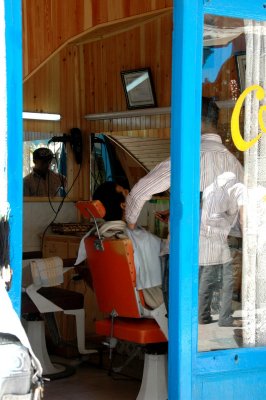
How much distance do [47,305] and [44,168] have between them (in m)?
2.47

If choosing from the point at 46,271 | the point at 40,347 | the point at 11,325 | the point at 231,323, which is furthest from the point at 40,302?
the point at 11,325

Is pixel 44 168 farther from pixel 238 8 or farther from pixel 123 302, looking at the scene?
pixel 238 8

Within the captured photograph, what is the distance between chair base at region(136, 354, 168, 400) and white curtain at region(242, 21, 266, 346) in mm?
748

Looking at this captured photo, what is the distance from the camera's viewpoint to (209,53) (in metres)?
3.83

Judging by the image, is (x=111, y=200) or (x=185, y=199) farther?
(x=111, y=200)

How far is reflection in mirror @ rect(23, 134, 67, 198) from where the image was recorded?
7477 millimetres

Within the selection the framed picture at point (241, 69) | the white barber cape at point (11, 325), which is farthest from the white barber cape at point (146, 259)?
the white barber cape at point (11, 325)

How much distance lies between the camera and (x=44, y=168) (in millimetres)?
7598

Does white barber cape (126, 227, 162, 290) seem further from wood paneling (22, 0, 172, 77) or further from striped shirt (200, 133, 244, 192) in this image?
wood paneling (22, 0, 172, 77)

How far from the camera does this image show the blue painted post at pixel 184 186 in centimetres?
371

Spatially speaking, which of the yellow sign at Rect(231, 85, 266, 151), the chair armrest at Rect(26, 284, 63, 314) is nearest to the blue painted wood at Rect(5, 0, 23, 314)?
the yellow sign at Rect(231, 85, 266, 151)

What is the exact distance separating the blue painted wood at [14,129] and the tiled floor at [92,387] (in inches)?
80.8

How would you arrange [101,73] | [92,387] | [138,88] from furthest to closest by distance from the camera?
[101,73] → [138,88] → [92,387]

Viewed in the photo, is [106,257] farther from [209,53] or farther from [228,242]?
[209,53]
